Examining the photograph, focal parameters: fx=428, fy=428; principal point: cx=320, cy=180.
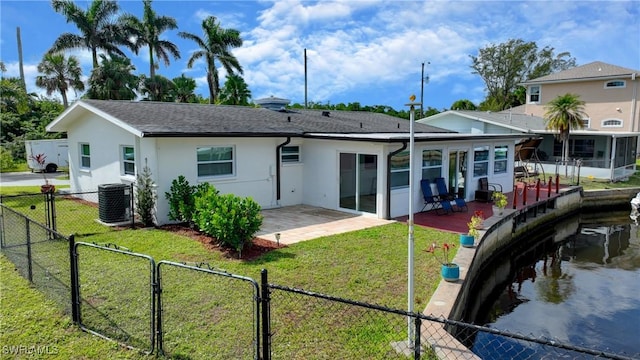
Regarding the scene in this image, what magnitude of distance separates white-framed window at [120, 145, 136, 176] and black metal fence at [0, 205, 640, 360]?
5.48 meters

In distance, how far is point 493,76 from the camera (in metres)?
55.8

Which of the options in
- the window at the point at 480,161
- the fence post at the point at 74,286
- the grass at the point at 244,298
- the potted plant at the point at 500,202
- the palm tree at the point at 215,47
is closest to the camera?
the grass at the point at 244,298

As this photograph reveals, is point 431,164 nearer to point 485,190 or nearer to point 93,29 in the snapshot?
point 485,190

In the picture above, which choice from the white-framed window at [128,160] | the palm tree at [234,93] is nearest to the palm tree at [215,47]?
the palm tree at [234,93]

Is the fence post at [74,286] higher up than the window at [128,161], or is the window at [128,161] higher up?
the window at [128,161]

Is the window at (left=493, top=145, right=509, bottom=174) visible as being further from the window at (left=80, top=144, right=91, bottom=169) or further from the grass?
the window at (left=80, top=144, right=91, bottom=169)

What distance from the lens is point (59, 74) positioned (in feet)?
106

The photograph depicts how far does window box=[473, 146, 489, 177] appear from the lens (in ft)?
52.5

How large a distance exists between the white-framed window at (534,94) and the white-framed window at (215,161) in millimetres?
29511

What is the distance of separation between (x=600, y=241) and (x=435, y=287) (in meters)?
10.9

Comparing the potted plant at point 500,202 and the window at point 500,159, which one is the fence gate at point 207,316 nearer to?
the potted plant at point 500,202

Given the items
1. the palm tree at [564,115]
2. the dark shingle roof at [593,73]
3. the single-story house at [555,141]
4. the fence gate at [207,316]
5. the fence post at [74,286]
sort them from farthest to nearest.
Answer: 1. the dark shingle roof at [593,73]
2. the single-story house at [555,141]
3. the palm tree at [564,115]
4. the fence post at [74,286]
5. the fence gate at [207,316]

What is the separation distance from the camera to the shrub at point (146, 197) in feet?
37.4

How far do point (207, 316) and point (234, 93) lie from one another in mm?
28312
